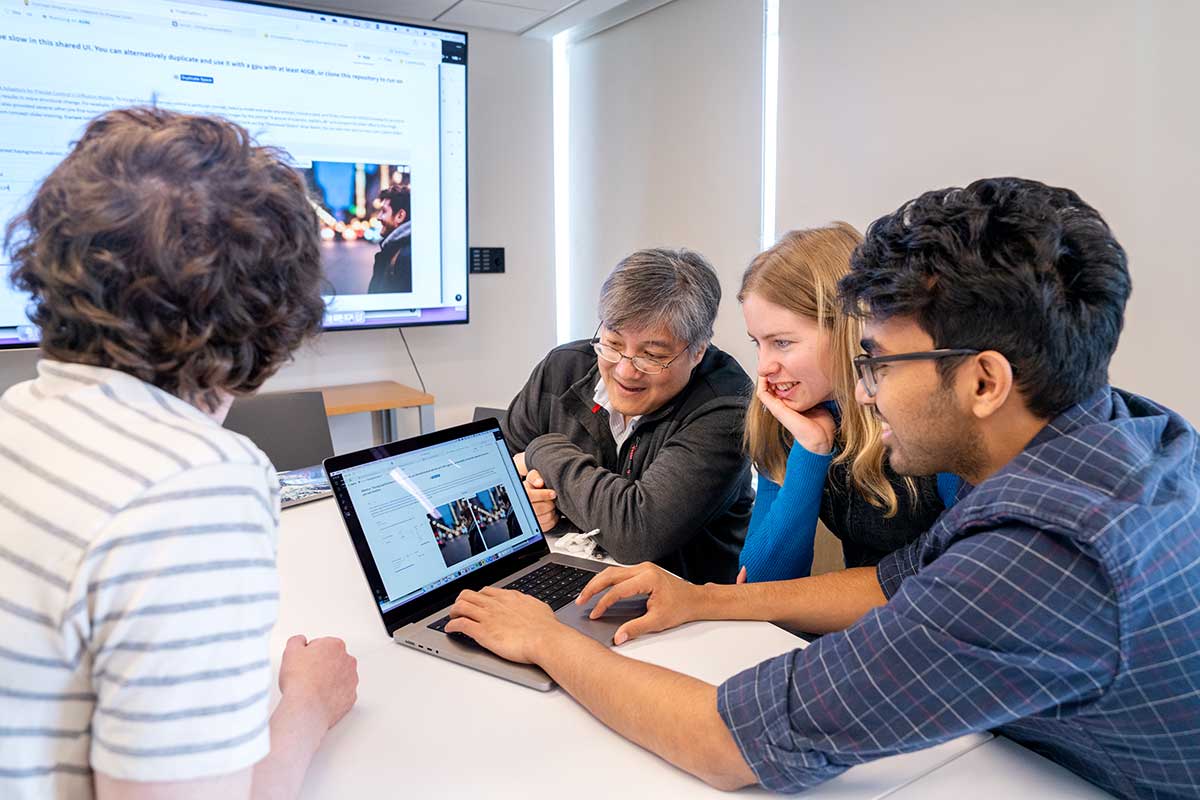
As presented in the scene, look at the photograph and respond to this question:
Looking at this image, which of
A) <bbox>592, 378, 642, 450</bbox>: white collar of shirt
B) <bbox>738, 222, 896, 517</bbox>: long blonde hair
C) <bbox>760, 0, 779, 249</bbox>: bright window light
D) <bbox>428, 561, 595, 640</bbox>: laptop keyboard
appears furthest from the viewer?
<bbox>760, 0, 779, 249</bbox>: bright window light

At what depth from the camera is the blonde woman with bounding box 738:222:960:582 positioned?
58.7 inches

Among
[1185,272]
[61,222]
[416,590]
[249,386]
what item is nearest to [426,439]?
[416,590]

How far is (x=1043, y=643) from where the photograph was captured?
29.7 inches

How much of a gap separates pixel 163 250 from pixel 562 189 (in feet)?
12.4

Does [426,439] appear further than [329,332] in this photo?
No

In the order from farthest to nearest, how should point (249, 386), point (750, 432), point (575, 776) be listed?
point (750, 432)
point (575, 776)
point (249, 386)

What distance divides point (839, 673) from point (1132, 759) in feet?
0.98

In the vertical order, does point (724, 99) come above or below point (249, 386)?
above

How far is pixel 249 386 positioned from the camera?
76cm

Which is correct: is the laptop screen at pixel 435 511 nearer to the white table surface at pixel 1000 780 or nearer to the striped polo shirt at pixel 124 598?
the striped polo shirt at pixel 124 598

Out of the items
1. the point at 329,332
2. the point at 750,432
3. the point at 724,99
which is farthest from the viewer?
the point at 329,332

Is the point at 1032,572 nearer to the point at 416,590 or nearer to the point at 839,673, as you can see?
the point at 839,673

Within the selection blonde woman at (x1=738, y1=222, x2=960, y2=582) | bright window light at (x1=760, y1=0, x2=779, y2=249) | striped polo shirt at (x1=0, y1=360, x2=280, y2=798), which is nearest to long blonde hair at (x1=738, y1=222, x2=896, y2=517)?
blonde woman at (x1=738, y1=222, x2=960, y2=582)

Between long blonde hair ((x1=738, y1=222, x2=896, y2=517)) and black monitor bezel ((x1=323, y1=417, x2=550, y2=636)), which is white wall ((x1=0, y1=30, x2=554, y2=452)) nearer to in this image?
black monitor bezel ((x1=323, y1=417, x2=550, y2=636))
